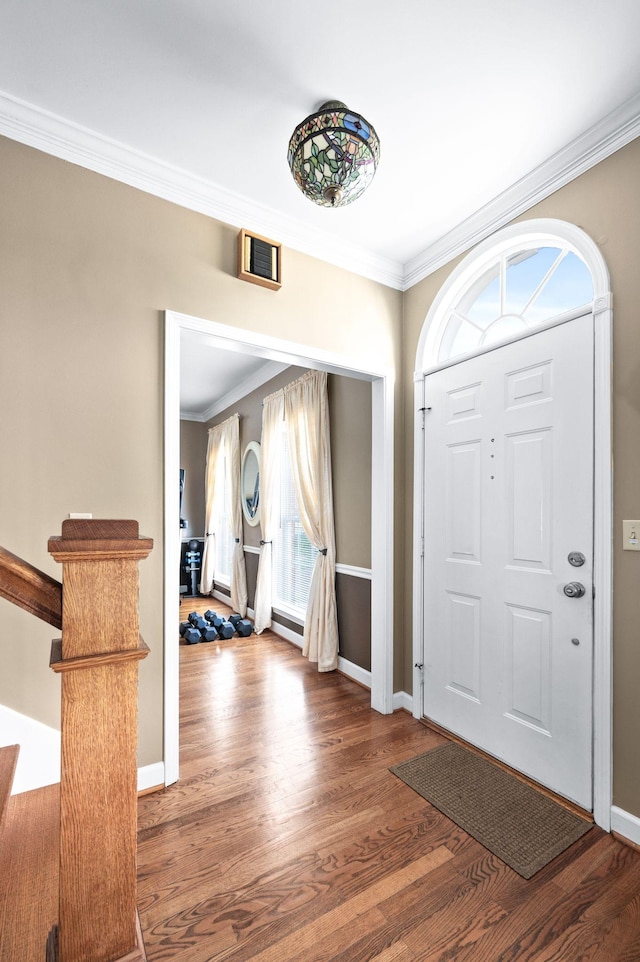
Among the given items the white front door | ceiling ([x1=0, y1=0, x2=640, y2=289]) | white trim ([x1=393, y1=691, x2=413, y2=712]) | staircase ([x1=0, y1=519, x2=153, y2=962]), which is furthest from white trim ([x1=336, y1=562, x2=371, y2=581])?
staircase ([x1=0, y1=519, x2=153, y2=962])

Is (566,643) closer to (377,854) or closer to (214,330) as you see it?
(377,854)

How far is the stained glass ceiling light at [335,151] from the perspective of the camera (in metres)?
1.67

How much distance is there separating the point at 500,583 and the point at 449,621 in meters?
0.44

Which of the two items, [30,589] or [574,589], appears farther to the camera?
[574,589]

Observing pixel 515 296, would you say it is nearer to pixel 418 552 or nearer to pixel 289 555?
pixel 418 552

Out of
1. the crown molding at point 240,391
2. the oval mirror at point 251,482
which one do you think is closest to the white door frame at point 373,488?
the crown molding at point 240,391

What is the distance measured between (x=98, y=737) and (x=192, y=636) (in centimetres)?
370

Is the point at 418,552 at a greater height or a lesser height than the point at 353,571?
greater

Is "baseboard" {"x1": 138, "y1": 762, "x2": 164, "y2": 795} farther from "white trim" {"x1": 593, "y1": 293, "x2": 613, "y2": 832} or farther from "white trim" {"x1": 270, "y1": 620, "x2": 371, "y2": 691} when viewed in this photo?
"white trim" {"x1": 593, "y1": 293, "x2": 613, "y2": 832}

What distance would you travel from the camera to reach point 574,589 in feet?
6.39

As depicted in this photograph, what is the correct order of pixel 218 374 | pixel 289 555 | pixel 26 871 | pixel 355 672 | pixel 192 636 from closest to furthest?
pixel 26 871 < pixel 355 672 < pixel 192 636 < pixel 289 555 < pixel 218 374

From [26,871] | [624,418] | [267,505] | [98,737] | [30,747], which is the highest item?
[624,418]

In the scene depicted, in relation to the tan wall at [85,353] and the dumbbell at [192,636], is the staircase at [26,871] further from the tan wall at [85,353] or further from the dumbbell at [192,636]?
the dumbbell at [192,636]

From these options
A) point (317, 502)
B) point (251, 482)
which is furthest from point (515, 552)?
point (251, 482)
